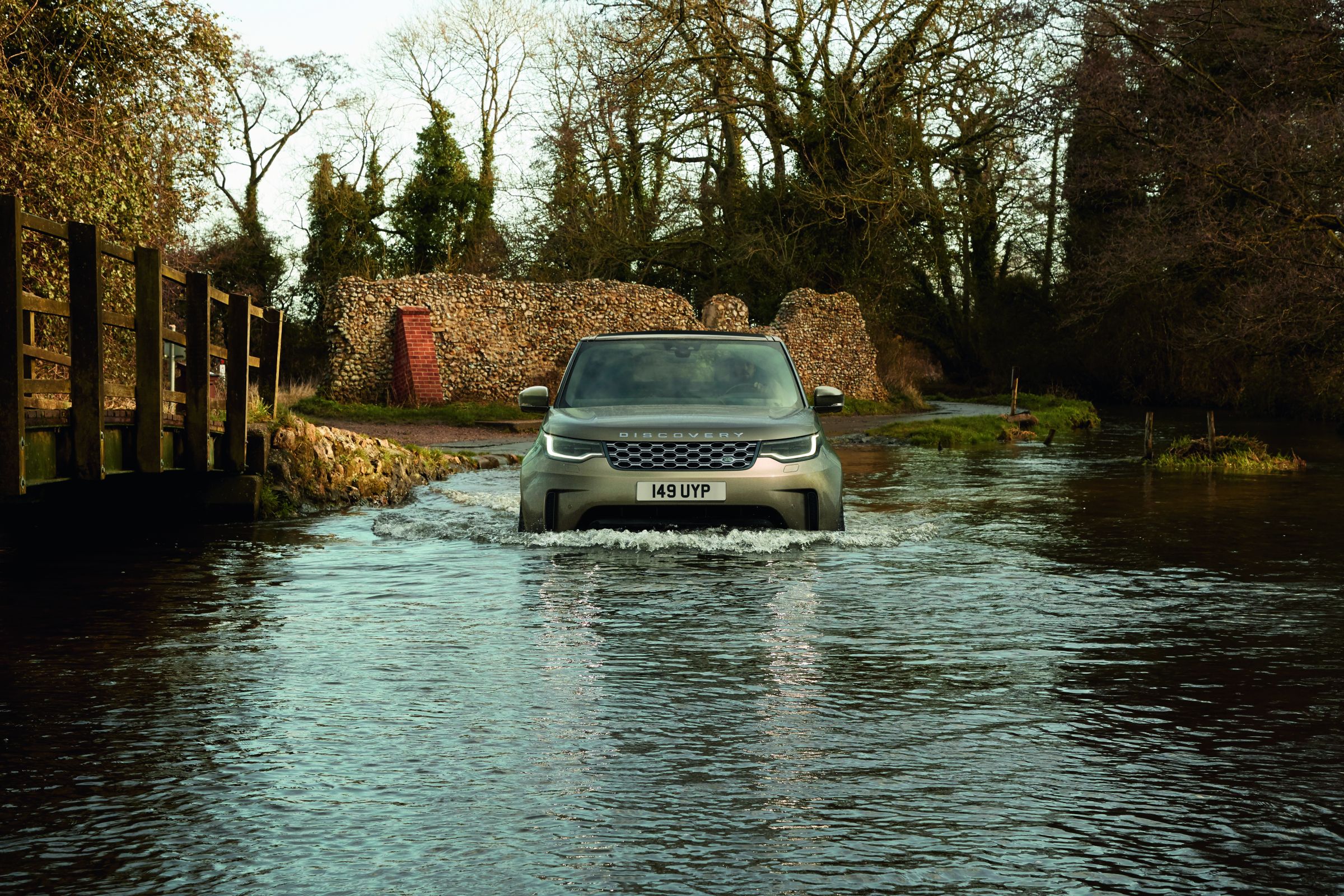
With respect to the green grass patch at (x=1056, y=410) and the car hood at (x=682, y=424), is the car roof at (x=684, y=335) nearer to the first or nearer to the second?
the car hood at (x=682, y=424)

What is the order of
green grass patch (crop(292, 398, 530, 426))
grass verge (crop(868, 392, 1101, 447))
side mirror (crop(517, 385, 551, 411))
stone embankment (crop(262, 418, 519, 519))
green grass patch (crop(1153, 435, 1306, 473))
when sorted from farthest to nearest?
1. green grass patch (crop(292, 398, 530, 426))
2. grass verge (crop(868, 392, 1101, 447))
3. green grass patch (crop(1153, 435, 1306, 473))
4. stone embankment (crop(262, 418, 519, 519))
5. side mirror (crop(517, 385, 551, 411))

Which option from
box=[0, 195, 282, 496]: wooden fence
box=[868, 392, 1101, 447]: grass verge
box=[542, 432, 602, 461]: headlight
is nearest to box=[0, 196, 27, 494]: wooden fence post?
box=[0, 195, 282, 496]: wooden fence

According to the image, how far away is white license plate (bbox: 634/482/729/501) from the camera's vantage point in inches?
451

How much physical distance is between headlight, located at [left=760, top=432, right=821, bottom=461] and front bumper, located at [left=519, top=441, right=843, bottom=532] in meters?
0.05

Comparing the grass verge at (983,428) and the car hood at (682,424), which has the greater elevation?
the car hood at (682,424)

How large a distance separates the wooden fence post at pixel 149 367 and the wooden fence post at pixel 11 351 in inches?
69.5

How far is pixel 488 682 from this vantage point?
729 centimetres

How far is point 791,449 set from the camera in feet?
38.9

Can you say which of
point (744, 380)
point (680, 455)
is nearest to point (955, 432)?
point (744, 380)

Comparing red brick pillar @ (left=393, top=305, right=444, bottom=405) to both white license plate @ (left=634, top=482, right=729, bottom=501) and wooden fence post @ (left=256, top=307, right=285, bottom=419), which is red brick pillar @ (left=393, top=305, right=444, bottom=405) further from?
white license plate @ (left=634, top=482, right=729, bottom=501)

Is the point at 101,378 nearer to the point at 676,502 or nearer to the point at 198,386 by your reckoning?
the point at 198,386

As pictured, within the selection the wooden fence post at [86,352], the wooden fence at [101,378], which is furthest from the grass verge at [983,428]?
the wooden fence post at [86,352]

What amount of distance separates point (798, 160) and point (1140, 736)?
44.9 m

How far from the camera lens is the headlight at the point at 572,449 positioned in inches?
461
